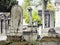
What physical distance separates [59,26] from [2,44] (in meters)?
20.2

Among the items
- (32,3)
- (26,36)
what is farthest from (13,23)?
(32,3)

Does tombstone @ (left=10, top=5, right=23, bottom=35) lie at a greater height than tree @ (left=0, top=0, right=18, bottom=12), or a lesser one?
lesser

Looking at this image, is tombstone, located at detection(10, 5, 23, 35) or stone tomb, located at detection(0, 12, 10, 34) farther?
stone tomb, located at detection(0, 12, 10, 34)

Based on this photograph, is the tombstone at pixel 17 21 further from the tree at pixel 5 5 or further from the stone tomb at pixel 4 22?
the tree at pixel 5 5

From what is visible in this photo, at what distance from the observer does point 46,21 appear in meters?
41.3

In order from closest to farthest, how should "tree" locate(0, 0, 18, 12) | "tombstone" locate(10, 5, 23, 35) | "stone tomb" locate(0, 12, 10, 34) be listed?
"tombstone" locate(10, 5, 23, 35), "stone tomb" locate(0, 12, 10, 34), "tree" locate(0, 0, 18, 12)

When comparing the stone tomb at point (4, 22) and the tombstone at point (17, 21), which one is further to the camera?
the stone tomb at point (4, 22)

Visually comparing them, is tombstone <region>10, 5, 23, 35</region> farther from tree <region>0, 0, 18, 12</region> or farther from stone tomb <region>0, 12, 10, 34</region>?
tree <region>0, 0, 18, 12</region>

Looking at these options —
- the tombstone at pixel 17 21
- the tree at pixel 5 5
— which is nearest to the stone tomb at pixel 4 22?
the tombstone at pixel 17 21

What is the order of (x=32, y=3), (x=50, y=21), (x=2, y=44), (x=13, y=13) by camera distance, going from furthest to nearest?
(x=32, y=3) → (x=50, y=21) → (x=13, y=13) → (x=2, y=44)

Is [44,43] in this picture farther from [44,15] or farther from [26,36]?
[44,15]

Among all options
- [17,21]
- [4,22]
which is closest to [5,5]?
[4,22]

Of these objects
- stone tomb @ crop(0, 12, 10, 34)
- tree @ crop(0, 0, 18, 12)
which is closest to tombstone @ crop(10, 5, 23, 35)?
stone tomb @ crop(0, 12, 10, 34)

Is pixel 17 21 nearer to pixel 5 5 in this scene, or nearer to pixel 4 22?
pixel 4 22
